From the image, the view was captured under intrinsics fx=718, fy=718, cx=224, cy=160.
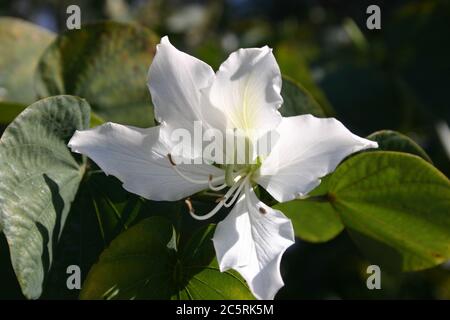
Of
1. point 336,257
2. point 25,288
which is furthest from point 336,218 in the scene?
point 336,257

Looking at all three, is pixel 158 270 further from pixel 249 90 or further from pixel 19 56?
pixel 19 56

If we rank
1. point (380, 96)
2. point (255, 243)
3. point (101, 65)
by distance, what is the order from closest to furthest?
point (255, 243)
point (101, 65)
point (380, 96)

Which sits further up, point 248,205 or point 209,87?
point 209,87

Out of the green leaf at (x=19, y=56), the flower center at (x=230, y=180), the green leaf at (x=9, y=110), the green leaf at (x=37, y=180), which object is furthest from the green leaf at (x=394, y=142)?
the green leaf at (x=19, y=56)

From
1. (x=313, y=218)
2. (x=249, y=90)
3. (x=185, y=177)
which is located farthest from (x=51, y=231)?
(x=313, y=218)

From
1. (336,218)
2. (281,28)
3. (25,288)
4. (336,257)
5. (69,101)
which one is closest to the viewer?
(25,288)

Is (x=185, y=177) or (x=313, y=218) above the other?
(x=185, y=177)

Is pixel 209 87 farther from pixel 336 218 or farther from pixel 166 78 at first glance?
pixel 336 218
